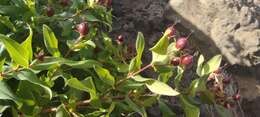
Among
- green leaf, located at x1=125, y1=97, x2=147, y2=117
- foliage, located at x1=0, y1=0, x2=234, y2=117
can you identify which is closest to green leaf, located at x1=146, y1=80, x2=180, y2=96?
foliage, located at x1=0, y1=0, x2=234, y2=117

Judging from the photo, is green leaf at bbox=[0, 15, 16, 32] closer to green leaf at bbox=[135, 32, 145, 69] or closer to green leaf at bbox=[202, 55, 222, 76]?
green leaf at bbox=[135, 32, 145, 69]

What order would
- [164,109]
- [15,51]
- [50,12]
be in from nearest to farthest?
1. [15,51]
2. [164,109]
3. [50,12]

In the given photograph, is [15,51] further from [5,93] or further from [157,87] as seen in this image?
[157,87]

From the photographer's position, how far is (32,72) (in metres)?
1.78

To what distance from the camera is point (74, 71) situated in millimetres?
2270

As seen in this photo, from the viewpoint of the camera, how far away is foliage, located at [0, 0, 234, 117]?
72.0 inches

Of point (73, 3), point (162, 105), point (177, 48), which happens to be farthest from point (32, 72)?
point (73, 3)

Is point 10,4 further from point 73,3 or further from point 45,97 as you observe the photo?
point 45,97

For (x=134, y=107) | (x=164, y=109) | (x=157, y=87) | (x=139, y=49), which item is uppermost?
(x=139, y=49)

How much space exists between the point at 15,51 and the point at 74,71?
1.77ft

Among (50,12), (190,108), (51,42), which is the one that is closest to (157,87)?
(190,108)

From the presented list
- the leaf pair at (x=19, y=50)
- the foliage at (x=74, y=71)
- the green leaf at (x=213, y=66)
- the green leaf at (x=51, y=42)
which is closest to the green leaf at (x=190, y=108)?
the foliage at (x=74, y=71)

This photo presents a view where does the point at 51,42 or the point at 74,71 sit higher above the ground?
the point at 51,42

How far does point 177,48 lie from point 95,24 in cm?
94
